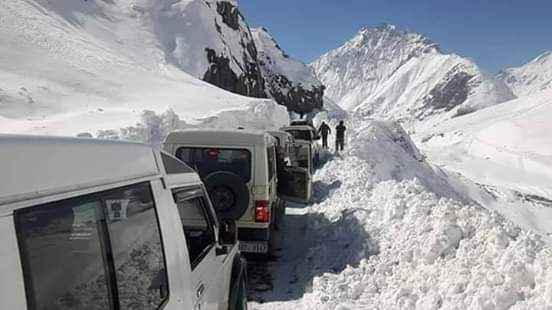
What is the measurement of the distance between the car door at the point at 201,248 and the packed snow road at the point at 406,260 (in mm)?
2486

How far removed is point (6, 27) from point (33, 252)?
3675 cm

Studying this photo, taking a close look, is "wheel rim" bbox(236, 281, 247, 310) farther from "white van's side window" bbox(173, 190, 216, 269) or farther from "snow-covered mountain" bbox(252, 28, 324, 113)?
"snow-covered mountain" bbox(252, 28, 324, 113)

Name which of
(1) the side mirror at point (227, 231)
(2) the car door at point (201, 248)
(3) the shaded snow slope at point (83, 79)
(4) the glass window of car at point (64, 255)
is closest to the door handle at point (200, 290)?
(2) the car door at point (201, 248)

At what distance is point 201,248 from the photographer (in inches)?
151

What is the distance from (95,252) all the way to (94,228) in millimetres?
104

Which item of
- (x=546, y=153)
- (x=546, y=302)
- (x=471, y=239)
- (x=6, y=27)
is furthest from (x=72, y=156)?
(x=546, y=153)

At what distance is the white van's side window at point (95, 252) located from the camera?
1.77 metres

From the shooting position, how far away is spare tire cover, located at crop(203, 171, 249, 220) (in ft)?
23.8

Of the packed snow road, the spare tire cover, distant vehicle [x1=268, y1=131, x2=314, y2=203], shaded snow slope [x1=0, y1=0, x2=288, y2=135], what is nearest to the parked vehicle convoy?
the packed snow road

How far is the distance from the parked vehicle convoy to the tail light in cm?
415

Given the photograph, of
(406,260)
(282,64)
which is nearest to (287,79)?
(282,64)

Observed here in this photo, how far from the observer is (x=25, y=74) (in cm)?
2669

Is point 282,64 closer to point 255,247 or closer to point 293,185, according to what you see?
point 293,185

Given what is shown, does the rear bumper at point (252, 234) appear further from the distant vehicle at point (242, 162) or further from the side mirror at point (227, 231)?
the side mirror at point (227, 231)
